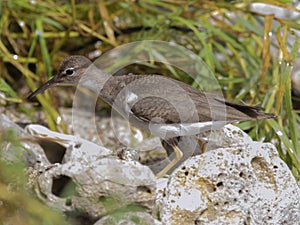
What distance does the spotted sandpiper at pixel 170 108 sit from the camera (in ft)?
7.18

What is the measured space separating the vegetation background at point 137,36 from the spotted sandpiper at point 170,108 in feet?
2.23

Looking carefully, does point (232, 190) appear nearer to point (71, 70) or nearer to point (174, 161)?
point (174, 161)

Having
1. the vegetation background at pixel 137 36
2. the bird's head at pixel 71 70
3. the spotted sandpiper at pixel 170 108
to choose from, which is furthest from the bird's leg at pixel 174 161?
the vegetation background at pixel 137 36

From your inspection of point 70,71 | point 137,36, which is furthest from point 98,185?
point 137,36

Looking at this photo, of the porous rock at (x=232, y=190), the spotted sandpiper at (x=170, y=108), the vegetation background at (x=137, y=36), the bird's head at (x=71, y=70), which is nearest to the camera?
the porous rock at (x=232, y=190)

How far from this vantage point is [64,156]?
2.43m

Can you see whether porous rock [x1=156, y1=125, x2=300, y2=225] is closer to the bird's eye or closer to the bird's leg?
the bird's leg

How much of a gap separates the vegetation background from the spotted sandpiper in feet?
2.23

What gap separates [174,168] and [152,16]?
1442 millimetres

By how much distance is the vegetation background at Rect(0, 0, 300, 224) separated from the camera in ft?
10.1

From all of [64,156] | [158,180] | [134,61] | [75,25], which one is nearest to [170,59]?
[134,61]

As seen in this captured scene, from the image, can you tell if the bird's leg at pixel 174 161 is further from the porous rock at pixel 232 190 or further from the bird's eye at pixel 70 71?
the bird's eye at pixel 70 71

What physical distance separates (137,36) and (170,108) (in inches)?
50.5

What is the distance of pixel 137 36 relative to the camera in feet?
11.4
